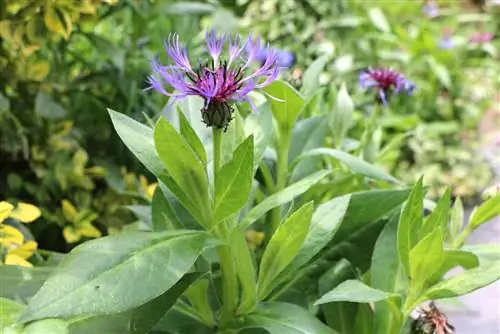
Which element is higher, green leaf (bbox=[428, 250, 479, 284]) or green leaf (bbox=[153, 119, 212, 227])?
green leaf (bbox=[153, 119, 212, 227])

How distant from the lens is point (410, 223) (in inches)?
29.9

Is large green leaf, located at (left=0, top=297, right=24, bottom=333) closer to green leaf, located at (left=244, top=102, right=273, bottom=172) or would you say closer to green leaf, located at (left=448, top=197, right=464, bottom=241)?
green leaf, located at (left=244, top=102, right=273, bottom=172)

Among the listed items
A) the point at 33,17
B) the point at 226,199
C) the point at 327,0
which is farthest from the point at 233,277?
the point at 327,0

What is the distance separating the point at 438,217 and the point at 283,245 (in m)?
0.17

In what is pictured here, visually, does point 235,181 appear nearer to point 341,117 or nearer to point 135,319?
point 135,319

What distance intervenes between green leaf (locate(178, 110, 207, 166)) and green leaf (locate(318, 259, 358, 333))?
24cm

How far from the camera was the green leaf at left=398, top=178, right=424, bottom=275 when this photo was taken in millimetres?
744

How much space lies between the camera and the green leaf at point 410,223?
0.74 metres

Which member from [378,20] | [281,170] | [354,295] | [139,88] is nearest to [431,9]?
[378,20]

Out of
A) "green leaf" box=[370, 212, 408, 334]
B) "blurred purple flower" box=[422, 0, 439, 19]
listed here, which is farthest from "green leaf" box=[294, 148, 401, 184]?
"blurred purple flower" box=[422, 0, 439, 19]

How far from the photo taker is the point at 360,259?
0.90m

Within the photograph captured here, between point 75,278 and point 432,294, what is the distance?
0.36 meters

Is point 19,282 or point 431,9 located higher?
point 19,282

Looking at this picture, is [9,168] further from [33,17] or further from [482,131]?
[482,131]
